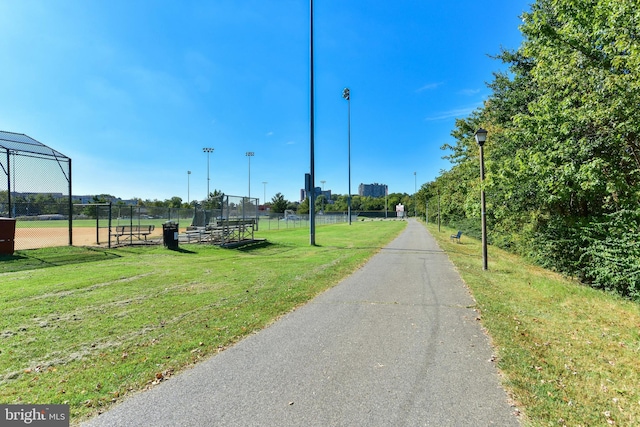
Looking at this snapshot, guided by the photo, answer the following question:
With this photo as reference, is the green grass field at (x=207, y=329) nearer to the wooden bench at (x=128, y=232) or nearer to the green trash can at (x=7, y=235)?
the green trash can at (x=7, y=235)

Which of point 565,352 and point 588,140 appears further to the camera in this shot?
point 588,140

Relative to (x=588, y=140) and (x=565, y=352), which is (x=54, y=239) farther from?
(x=588, y=140)

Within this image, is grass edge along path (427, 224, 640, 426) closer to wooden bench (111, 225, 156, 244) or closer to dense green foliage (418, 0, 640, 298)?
dense green foliage (418, 0, 640, 298)

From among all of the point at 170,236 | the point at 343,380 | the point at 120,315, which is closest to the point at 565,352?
the point at 343,380

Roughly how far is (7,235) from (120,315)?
381 inches

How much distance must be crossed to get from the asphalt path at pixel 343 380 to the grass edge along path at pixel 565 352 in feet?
0.90

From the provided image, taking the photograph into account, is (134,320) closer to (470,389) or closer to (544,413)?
(470,389)

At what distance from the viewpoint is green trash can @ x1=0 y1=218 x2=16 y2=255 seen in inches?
448

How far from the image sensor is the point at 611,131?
8742mm

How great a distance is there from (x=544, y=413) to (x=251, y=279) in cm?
698

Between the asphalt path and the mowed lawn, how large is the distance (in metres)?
0.42

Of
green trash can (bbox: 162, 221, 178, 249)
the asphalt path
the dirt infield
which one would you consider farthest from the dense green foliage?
the dirt infield

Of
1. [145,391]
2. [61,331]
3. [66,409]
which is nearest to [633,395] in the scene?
[145,391]

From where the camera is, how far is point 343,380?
349 cm
